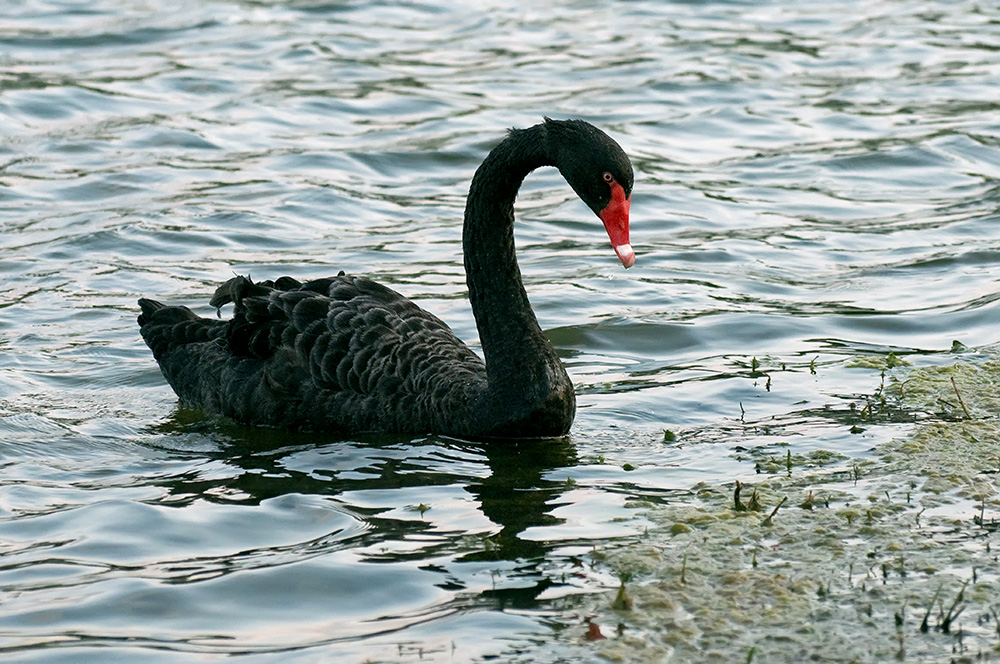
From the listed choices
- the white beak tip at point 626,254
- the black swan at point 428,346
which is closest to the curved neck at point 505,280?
the black swan at point 428,346

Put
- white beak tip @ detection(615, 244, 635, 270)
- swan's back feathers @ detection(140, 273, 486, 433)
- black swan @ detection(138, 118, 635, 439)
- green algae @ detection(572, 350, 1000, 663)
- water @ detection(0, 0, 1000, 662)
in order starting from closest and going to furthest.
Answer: green algae @ detection(572, 350, 1000, 663), water @ detection(0, 0, 1000, 662), white beak tip @ detection(615, 244, 635, 270), black swan @ detection(138, 118, 635, 439), swan's back feathers @ detection(140, 273, 486, 433)

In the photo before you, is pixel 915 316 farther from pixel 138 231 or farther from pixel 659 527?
pixel 138 231

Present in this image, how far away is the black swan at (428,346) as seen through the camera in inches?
234

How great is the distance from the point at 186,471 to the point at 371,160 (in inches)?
231

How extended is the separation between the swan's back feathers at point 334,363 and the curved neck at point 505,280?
0.18m

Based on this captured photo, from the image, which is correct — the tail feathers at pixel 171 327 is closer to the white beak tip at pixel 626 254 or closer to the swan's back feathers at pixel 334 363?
the swan's back feathers at pixel 334 363

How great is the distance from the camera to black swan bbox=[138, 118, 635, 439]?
19.5 feet

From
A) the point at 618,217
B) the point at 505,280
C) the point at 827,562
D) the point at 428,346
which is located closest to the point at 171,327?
the point at 428,346

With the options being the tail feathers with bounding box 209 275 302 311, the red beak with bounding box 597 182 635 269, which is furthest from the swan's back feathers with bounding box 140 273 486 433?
the red beak with bounding box 597 182 635 269

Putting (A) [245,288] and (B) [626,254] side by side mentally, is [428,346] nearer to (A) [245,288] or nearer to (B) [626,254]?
(A) [245,288]

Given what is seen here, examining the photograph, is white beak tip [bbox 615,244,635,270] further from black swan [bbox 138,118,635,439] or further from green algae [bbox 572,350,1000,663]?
green algae [bbox 572,350,1000,663]

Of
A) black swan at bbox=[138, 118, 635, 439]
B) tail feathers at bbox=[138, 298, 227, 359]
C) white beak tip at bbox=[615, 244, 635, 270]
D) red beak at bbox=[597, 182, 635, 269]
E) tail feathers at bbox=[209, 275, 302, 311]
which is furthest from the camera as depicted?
tail feathers at bbox=[138, 298, 227, 359]

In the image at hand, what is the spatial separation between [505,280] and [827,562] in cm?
211

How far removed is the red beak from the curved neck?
376 millimetres
